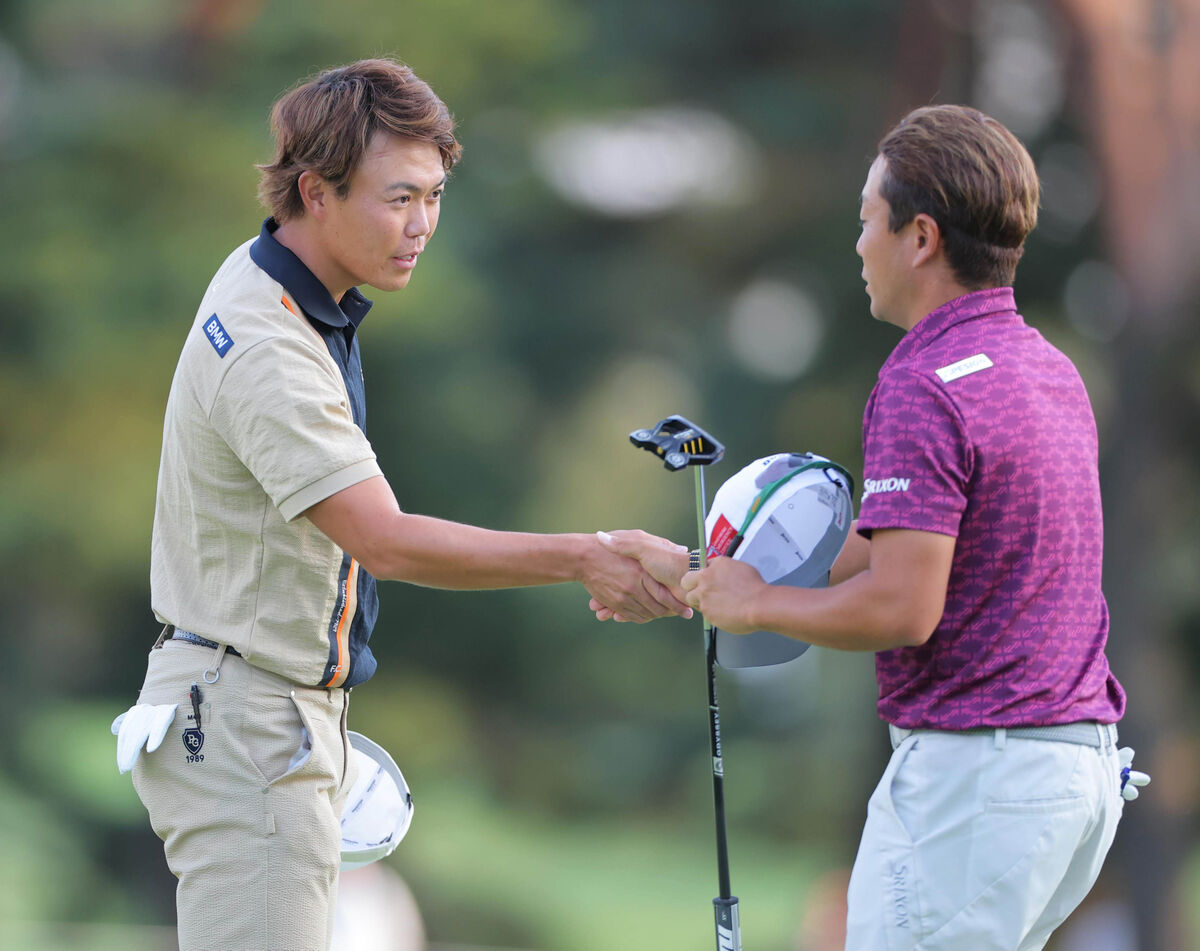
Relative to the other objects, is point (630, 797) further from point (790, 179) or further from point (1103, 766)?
point (1103, 766)

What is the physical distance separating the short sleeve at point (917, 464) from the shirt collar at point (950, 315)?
0.11 metres

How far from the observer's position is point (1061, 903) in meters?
1.82

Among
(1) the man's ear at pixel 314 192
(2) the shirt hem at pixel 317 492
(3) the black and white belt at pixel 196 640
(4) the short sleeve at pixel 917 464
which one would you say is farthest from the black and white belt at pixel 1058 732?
(1) the man's ear at pixel 314 192

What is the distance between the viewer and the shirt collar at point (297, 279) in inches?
83.4

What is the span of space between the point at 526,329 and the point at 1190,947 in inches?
177

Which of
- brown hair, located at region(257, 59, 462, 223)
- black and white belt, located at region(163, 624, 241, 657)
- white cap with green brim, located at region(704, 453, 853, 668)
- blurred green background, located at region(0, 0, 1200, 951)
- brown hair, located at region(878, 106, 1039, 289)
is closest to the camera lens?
brown hair, located at region(878, 106, 1039, 289)

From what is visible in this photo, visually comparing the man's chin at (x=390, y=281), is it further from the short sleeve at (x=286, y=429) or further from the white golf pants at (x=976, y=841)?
the white golf pants at (x=976, y=841)

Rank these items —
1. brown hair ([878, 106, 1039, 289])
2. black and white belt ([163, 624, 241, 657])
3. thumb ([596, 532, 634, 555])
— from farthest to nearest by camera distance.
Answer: thumb ([596, 532, 634, 555]) → black and white belt ([163, 624, 241, 657]) → brown hair ([878, 106, 1039, 289])

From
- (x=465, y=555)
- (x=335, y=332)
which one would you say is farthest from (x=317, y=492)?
(x=335, y=332)

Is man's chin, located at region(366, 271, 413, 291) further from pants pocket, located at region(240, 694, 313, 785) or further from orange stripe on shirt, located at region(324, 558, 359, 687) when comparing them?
pants pocket, located at region(240, 694, 313, 785)

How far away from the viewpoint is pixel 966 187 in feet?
5.82

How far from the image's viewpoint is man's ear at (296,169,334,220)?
2.18 metres

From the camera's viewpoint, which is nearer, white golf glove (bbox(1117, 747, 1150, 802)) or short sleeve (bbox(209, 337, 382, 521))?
white golf glove (bbox(1117, 747, 1150, 802))

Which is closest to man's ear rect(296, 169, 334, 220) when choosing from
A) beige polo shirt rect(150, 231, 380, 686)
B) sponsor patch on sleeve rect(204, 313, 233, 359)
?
beige polo shirt rect(150, 231, 380, 686)
